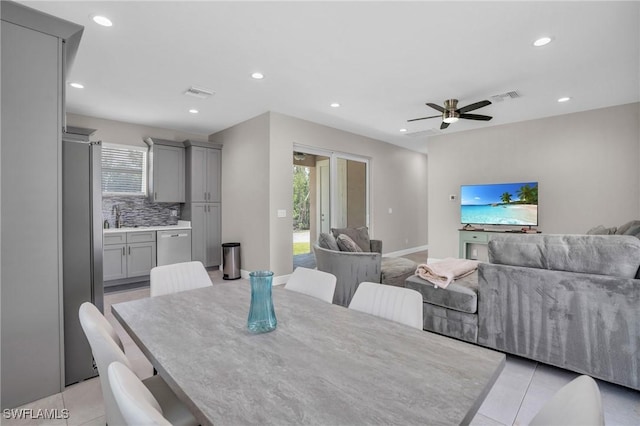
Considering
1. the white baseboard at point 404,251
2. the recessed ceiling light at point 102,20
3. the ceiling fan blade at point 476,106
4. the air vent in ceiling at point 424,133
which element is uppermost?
the air vent in ceiling at point 424,133

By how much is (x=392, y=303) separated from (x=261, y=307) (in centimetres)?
67

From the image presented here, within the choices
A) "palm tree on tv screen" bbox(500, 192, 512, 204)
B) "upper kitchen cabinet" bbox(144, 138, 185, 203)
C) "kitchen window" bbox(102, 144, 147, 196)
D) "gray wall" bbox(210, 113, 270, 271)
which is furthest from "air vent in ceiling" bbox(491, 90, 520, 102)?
"kitchen window" bbox(102, 144, 147, 196)

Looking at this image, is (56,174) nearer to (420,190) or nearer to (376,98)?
(376,98)

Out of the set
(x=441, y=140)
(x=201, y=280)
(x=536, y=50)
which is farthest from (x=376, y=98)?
(x=201, y=280)

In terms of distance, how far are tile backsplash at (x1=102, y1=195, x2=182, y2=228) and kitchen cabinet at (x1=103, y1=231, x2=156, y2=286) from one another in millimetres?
679

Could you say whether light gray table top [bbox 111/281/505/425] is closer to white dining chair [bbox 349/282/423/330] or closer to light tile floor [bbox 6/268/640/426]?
white dining chair [bbox 349/282/423/330]

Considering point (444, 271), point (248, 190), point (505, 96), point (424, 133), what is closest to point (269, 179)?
point (248, 190)

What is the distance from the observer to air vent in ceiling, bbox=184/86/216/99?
146 inches

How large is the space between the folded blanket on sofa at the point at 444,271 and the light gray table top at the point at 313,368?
Result: 142 centimetres

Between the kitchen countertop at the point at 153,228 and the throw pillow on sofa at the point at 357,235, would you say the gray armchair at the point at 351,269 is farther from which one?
the kitchen countertop at the point at 153,228

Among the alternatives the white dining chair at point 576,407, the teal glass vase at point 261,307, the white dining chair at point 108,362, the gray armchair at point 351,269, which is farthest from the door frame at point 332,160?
the white dining chair at point 576,407

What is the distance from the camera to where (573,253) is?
204cm

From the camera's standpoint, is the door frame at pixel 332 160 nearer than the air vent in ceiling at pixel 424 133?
Yes

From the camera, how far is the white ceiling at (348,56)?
229 cm
